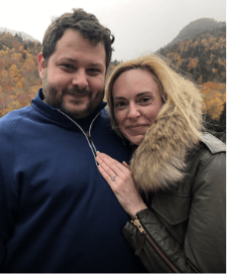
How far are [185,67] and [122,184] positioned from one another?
38.7 meters

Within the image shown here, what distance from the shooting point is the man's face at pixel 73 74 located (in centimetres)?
150

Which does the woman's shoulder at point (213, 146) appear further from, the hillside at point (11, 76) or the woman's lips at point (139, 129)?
the hillside at point (11, 76)

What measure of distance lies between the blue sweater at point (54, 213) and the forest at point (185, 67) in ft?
3.75

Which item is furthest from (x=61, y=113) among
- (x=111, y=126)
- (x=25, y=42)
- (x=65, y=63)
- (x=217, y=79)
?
(x=217, y=79)

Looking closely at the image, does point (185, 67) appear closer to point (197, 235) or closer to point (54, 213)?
point (197, 235)

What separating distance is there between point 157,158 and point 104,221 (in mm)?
626

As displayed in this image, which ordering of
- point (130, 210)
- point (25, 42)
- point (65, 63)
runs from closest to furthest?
1. point (130, 210)
2. point (65, 63)
3. point (25, 42)

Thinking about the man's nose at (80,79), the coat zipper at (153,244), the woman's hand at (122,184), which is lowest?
the coat zipper at (153,244)

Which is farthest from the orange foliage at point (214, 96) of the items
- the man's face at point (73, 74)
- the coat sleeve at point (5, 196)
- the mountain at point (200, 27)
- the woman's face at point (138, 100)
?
the coat sleeve at point (5, 196)

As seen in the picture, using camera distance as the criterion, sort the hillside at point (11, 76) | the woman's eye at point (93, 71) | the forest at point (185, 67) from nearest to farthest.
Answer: the woman's eye at point (93, 71) → the forest at point (185, 67) → the hillside at point (11, 76)

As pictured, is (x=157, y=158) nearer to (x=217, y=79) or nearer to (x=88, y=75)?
(x=88, y=75)

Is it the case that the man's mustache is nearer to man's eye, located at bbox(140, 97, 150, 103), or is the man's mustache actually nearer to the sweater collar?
the sweater collar

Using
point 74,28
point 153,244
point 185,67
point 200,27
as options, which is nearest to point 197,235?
point 153,244

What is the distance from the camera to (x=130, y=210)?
1.39m
